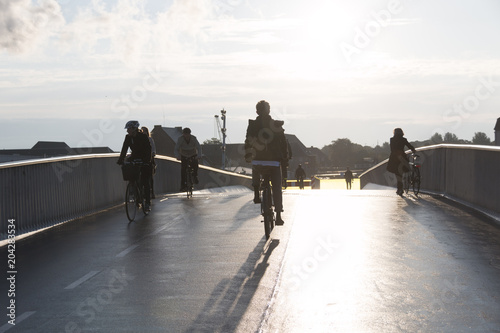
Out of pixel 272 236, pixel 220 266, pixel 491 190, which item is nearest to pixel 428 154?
pixel 491 190

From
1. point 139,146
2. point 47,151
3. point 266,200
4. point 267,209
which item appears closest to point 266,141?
point 266,200

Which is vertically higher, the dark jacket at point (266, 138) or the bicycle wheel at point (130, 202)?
the dark jacket at point (266, 138)

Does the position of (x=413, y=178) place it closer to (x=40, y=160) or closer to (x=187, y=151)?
(x=187, y=151)

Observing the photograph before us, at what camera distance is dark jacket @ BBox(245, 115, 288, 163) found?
10.2 meters

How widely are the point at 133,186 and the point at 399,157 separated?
27.8 feet

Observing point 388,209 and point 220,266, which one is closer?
point 220,266

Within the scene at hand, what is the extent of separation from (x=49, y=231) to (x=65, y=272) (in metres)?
4.16

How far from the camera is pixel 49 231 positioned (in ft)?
38.5

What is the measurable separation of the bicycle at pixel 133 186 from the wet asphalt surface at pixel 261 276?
0.32m

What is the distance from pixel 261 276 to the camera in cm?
735

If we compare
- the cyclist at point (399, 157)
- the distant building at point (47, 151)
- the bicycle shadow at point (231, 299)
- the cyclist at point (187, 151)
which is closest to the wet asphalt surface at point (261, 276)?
the bicycle shadow at point (231, 299)

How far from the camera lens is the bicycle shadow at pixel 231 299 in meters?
5.38

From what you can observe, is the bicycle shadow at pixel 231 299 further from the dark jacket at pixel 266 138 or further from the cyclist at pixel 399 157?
the cyclist at pixel 399 157

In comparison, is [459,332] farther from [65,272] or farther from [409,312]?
[65,272]
